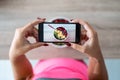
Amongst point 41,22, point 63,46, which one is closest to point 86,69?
point 63,46

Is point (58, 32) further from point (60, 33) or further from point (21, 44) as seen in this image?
point (21, 44)

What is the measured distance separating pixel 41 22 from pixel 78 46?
13 centimetres

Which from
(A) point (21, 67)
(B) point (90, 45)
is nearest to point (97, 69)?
(B) point (90, 45)

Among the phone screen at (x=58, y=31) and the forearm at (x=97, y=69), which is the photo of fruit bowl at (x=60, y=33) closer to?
the phone screen at (x=58, y=31)

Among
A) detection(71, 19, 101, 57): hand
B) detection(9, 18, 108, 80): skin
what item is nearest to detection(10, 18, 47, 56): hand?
detection(9, 18, 108, 80): skin

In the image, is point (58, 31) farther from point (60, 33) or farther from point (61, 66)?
point (61, 66)

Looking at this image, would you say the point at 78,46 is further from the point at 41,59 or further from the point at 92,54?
the point at 41,59

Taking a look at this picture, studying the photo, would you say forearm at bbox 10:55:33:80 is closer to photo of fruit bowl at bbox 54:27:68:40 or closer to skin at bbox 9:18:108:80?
skin at bbox 9:18:108:80

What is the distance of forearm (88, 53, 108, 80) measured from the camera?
32.2 inches

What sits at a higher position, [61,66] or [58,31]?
[58,31]

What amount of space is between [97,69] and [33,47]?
0.20 m

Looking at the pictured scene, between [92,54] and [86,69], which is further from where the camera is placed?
[86,69]

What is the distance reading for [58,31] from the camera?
0.80m

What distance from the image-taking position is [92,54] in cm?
78
